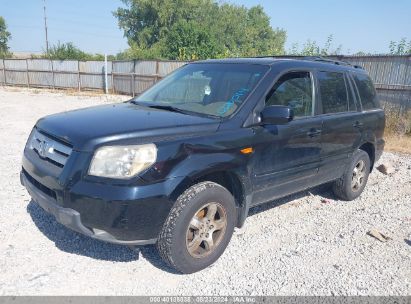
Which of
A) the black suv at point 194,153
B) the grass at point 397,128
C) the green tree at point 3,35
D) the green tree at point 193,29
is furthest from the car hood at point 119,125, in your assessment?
the green tree at point 3,35

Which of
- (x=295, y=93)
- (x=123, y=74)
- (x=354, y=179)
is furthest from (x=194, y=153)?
(x=123, y=74)

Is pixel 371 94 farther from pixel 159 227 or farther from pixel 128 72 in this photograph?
pixel 128 72

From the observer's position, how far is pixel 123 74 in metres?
21.5

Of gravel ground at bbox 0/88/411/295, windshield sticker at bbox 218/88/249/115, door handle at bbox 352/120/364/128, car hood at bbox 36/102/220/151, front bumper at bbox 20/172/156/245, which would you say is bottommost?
gravel ground at bbox 0/88/411/295

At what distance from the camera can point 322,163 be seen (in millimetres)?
4582

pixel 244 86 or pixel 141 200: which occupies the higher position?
pixel 244 86

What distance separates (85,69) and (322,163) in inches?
867

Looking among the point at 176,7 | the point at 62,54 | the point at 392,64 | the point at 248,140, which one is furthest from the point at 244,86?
the point at 176,7

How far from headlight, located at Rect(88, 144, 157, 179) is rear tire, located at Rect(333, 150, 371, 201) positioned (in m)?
3.33

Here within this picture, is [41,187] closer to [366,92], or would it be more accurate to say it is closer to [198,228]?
[198,228]

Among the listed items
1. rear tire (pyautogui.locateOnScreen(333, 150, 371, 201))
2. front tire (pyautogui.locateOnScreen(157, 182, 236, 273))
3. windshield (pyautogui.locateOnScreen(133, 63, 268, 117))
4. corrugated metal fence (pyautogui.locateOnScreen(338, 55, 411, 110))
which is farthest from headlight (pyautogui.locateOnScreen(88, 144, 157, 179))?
corrugated metal fence (pyautogui.locateOnScreen(338, 55, 411, 110))

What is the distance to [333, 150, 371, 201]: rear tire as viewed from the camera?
17.2ft

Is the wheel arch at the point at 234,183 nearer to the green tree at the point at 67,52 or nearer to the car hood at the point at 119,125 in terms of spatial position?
the car hood at the point at 119,125

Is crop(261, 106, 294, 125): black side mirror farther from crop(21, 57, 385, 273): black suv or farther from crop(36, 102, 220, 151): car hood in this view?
crop(36, 102, 220, 151): car hood
